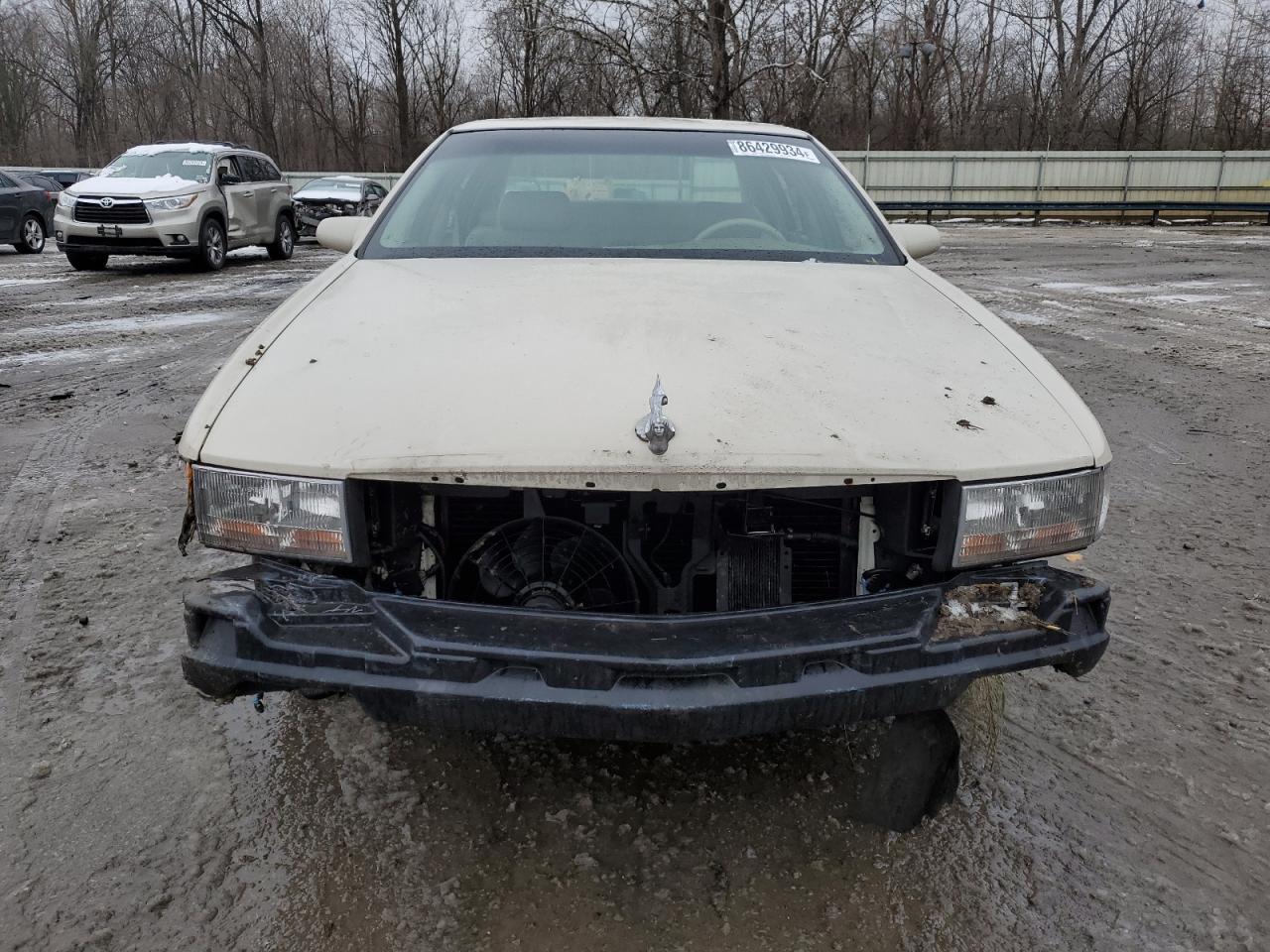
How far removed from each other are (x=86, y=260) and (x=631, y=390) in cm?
1362

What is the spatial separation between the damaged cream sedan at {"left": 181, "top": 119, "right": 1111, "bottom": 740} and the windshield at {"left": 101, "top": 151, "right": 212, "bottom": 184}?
12317mm

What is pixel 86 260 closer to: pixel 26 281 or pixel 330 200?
pixel 26 281

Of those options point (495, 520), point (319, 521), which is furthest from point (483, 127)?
point (319, 521)

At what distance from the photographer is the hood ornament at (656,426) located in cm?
173

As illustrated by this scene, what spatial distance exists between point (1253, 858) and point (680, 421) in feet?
5.21

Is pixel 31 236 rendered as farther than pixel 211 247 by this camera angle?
Yes

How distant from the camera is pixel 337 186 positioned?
20172 millimetres

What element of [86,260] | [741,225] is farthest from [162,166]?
[741,225]

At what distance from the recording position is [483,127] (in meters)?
3.51

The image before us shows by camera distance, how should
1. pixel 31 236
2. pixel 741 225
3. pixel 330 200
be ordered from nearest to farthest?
pixel 741 225
pixel 31 236
pixel 330 200

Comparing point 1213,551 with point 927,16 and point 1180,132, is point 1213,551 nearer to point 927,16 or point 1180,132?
point 927,16

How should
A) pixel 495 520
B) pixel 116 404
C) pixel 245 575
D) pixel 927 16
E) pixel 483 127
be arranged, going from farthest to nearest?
pixel 927 16 → pixel 116 404 → pixel 483 127 → pixel 495 520 → pixel 245 575

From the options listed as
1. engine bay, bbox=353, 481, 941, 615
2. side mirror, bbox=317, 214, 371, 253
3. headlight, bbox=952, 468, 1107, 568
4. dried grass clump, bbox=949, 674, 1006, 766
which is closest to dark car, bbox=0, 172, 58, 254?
side mirror, bbox=317, 214, 371, 253

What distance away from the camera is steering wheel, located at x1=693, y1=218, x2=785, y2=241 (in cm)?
304
